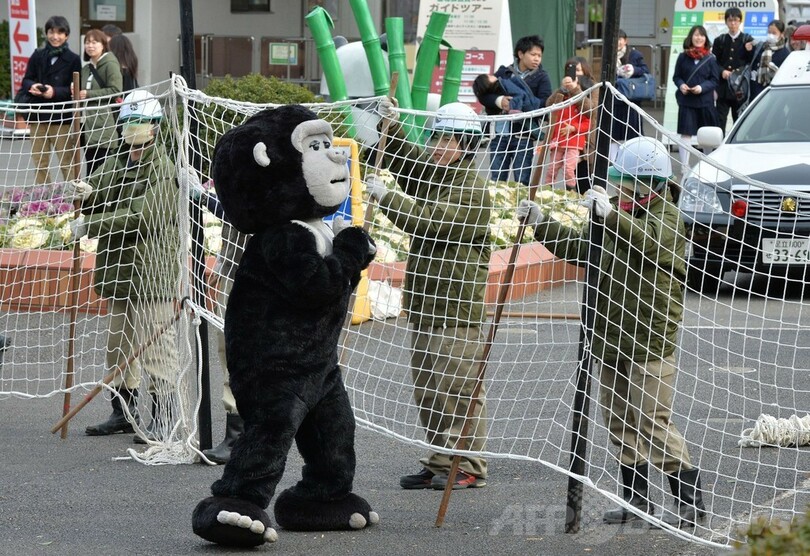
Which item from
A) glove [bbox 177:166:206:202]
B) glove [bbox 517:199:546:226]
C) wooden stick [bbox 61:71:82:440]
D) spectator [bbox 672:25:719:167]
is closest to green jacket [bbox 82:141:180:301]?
wooden stick [bbox 61:71:82:440]

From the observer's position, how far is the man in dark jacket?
57.5ft

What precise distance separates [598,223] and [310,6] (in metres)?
22.9

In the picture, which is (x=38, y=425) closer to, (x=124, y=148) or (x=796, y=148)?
(x=124, y=148)

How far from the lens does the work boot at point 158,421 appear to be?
709cm

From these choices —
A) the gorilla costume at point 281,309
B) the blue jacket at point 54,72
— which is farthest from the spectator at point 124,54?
the gorilla costume at point 281,309

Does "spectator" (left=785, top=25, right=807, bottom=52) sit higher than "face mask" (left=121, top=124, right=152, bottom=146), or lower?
higher

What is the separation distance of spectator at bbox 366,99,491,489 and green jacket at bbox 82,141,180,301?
1.45 meters

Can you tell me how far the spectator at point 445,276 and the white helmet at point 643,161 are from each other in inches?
29.8

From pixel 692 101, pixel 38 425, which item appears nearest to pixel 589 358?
pixel 38 425

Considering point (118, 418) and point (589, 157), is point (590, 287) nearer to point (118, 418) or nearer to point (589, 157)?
point (589, 157)

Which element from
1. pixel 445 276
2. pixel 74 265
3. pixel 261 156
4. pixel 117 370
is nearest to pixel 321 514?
pixel 445 276

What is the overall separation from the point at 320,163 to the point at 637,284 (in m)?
1.42

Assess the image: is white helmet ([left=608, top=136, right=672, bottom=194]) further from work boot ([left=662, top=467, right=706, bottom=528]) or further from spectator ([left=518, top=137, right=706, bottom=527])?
work boot ([left=662, top=467, right=706, bottom=528])

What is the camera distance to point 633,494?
5.76m
